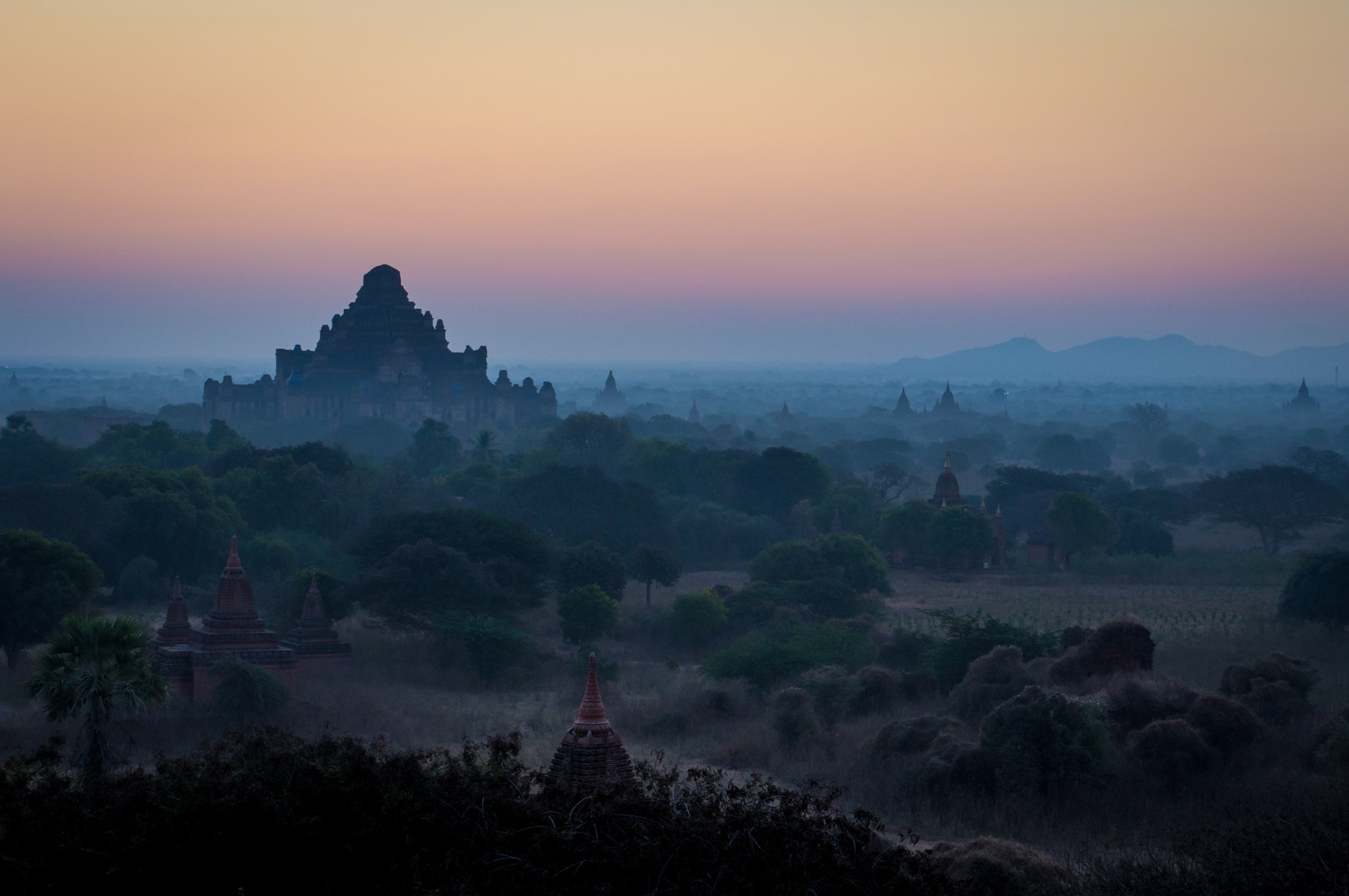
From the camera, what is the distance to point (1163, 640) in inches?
1423

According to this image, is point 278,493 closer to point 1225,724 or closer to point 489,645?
point 489,645

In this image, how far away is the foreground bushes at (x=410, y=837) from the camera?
12633mm

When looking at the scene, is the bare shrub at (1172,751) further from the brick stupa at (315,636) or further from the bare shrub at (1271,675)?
the brick stupa at (315,636)

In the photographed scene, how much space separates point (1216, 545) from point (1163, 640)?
26.5 m

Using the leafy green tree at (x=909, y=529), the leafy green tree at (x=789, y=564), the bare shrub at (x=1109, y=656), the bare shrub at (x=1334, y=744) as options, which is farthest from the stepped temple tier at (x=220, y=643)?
the leafy green tree at (x=909, y=529)

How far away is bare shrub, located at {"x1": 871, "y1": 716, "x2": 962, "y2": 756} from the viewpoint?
972 inches

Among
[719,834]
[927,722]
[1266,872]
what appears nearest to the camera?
[719,834]

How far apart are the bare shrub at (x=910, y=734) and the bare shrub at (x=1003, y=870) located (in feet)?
23.7

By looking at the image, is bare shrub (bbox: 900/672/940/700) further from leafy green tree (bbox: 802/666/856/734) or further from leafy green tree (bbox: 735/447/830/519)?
leafy green tree (bbox: 735/447/830/519)

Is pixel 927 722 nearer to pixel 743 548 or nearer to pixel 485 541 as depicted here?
pixel 485 541

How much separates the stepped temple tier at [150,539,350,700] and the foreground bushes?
1284 cm

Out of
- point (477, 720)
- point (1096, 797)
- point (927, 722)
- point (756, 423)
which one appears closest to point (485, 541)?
point (477, 720)

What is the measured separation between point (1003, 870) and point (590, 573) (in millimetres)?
24795

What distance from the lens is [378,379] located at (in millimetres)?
97312
